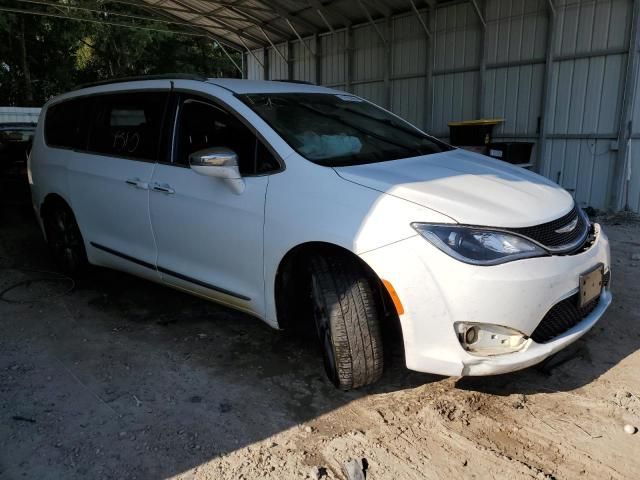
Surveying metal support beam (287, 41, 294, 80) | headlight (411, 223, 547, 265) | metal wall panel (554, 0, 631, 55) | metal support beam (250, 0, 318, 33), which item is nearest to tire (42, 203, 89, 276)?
headlight (411, 223, 547, 265)

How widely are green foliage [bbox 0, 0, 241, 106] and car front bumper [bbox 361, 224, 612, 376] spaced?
20.8m

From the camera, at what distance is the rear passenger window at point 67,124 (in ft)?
14.3

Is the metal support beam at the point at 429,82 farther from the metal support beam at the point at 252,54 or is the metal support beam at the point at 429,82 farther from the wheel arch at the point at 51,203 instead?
the wheel arch at the point at 51,203

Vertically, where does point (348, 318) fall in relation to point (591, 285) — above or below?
below

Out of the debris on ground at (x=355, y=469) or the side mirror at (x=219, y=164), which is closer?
the debris on ground at (x=355, y=469)

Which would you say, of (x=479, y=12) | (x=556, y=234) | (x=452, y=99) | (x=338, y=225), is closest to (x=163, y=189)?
(x=338, y=225)

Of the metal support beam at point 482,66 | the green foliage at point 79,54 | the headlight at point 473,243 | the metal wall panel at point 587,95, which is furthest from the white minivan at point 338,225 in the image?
the green foliage at point 79,54

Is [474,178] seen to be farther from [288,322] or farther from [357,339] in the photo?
[288,322]

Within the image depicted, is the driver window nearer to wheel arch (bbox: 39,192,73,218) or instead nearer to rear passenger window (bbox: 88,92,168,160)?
rear passenger window (bbox: 88,92,168,160)

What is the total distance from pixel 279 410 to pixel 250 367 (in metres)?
0.52

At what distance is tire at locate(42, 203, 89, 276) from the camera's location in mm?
4531

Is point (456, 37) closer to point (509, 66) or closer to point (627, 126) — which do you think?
point (509, 66)

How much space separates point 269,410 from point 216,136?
1.73 metres

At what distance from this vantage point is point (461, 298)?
2.30 metres
